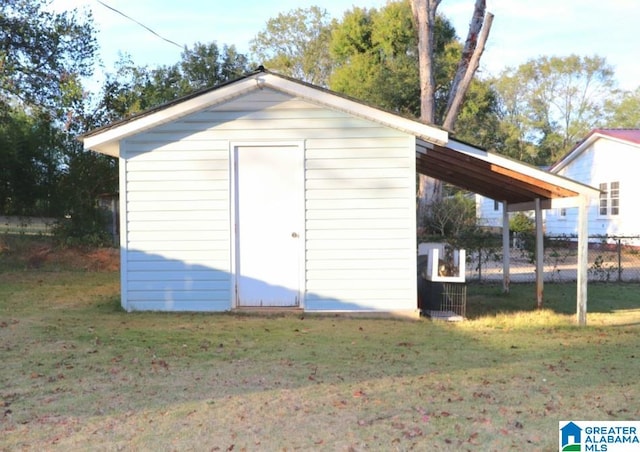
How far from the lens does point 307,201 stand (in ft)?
27.4

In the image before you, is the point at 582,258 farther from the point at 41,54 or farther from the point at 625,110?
the point at 625,110

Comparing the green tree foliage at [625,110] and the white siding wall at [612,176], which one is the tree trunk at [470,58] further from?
the green tree foliage at [625,110]

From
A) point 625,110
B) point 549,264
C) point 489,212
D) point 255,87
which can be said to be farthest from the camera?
point 625,110

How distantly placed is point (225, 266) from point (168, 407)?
416 centimetres

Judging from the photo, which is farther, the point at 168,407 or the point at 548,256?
the point at 548,256

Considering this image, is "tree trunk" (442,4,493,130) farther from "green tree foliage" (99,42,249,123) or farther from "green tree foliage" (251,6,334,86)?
"green tree foliage" (251,6,334,86)

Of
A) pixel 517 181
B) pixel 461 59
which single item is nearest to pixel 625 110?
pixel 461 59

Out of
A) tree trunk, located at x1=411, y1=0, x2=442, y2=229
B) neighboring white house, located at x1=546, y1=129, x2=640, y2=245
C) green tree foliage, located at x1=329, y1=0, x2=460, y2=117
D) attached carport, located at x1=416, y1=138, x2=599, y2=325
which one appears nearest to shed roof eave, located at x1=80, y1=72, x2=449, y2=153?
attached carport, located at x1=416, y1=138, x2=599, y2=325

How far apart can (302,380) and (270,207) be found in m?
3.76

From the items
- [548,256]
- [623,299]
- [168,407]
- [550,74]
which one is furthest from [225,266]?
[550,74]

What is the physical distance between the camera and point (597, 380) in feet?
17.0

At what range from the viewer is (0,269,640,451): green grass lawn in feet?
12.5

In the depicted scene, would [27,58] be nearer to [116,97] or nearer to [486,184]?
[116,97]

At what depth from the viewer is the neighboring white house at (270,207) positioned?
27.3 feet
